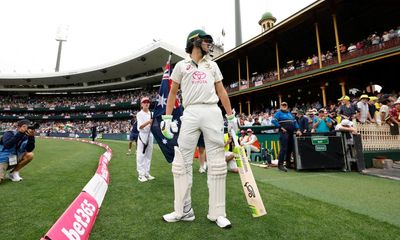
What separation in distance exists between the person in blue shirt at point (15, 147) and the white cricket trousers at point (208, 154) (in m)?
4.47

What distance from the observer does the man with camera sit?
5102mm

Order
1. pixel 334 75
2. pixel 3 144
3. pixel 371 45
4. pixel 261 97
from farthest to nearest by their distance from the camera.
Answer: pixel 261 97
pixel 334 75
pixel 371 45
pixel 3 144

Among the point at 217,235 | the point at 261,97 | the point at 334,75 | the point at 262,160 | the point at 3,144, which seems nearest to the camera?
the point at 217,235

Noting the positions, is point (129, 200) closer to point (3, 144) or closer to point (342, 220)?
point (342, 220)

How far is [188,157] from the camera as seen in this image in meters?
2.59

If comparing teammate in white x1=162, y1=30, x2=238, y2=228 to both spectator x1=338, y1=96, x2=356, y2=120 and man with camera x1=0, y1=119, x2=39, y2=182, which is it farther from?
spectator x1=338, y1=96, x2=356, y2=120

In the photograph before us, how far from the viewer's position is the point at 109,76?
45.9m

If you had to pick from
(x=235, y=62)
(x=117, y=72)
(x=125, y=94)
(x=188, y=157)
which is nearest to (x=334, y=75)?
(x=235, y=62)

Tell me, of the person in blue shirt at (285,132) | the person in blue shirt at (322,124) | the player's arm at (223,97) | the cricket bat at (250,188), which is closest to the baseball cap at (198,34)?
the player's arm at (223,97)

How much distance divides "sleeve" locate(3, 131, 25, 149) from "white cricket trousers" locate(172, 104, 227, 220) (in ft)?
15.2

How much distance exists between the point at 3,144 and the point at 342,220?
657 centimetres

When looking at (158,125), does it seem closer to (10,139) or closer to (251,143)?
(10,139)

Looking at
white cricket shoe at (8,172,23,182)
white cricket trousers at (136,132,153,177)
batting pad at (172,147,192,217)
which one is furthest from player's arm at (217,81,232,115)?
white cricket shoe at (8,172,23,182)

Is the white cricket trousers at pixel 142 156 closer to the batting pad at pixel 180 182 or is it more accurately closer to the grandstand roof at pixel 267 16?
the batting pad at pixel 180 182
